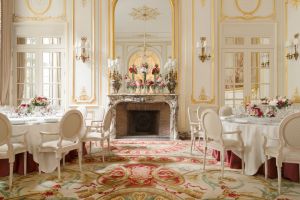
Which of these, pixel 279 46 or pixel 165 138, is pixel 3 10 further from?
pixel 279 46

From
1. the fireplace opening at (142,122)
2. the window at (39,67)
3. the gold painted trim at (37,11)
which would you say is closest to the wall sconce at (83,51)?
the window at (39,67)

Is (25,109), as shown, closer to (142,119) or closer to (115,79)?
(115,79)

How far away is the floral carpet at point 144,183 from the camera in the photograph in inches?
119

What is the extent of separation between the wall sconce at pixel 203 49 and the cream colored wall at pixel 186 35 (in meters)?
0.10

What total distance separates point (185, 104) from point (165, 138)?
0.98m

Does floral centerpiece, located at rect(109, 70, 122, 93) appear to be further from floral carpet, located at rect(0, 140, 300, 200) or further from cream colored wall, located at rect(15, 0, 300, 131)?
floral carpet, located at rect(0, 140, 300, 200)

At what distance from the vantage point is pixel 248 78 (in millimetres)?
7254

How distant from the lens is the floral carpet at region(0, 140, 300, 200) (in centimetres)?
303

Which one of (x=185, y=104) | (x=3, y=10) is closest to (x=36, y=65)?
(x=3, y=10)

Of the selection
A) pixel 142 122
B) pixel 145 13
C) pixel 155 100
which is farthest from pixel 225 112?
pixel 145 13

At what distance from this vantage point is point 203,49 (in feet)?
22.9

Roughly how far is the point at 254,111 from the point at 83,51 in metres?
4.45

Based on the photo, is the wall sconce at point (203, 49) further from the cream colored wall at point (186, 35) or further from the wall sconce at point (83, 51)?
the wall sconce at point (83, 51)

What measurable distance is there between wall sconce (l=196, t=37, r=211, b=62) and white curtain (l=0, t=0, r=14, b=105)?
4734 mm
